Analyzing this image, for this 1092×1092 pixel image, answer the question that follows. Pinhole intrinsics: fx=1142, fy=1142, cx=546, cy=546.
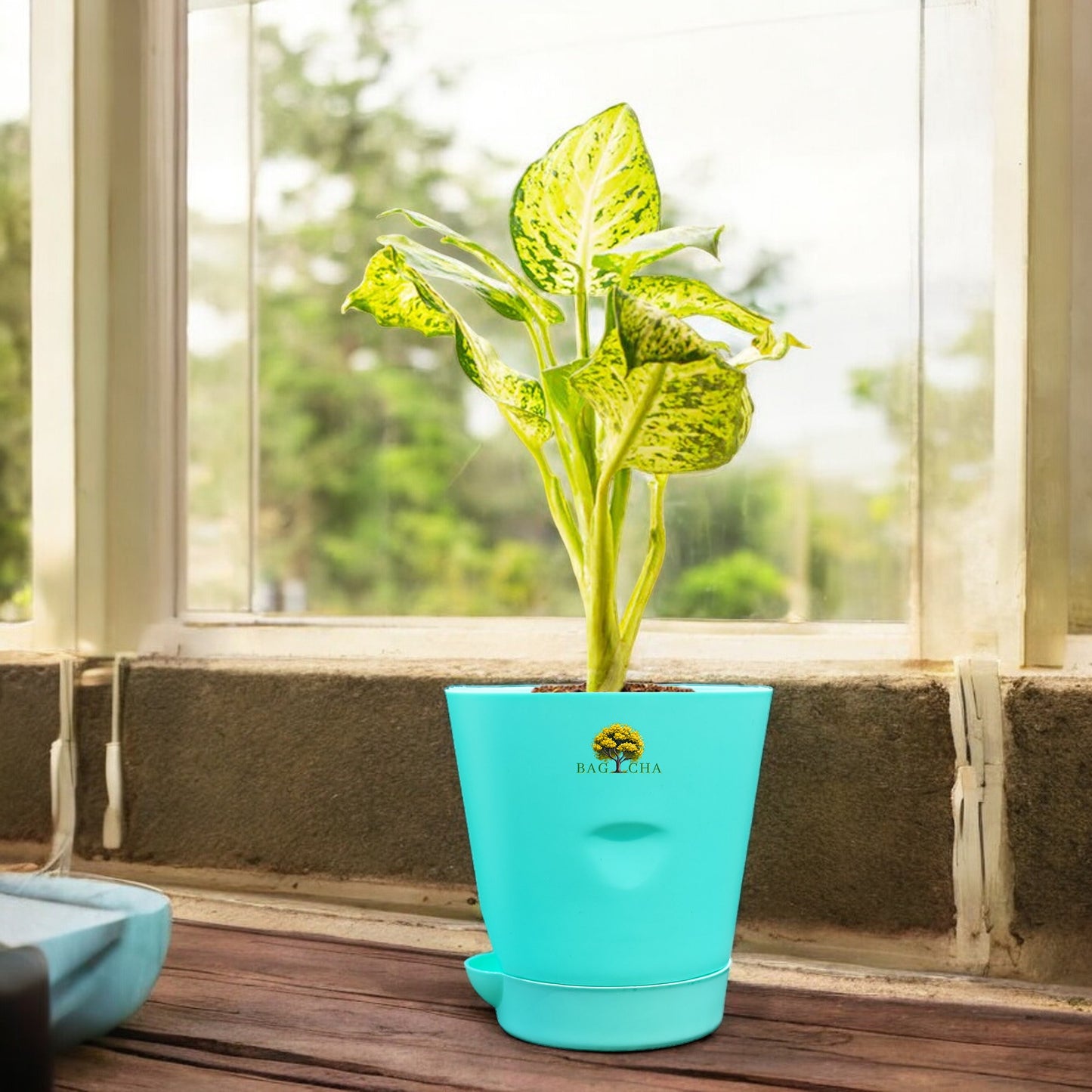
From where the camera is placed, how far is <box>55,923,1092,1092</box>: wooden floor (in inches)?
26.6

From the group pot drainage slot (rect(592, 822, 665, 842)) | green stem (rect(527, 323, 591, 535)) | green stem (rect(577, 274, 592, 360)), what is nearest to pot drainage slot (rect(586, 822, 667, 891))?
pot drainage slot (rect(592, 822, 665, 842))

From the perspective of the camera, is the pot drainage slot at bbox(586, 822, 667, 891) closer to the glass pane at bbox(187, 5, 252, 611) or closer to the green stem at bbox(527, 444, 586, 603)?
the green stem at bbox(527, 444, 586, 603)

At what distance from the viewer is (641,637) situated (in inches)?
41.3

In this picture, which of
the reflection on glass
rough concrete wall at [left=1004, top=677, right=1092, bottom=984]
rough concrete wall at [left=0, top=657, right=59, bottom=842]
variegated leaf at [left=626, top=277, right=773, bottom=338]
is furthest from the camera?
rough concrete wall at [left=0, top=657, right=59, bottom=842]

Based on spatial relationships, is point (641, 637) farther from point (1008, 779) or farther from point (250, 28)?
point (250, 28)

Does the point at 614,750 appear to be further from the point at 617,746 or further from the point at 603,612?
the point at 603,612

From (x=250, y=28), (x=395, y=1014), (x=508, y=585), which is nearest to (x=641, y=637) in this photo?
(x=508, y=585)

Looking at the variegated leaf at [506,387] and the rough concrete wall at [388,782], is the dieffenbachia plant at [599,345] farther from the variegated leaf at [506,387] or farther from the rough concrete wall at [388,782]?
the rough concrete wall at [388,782]

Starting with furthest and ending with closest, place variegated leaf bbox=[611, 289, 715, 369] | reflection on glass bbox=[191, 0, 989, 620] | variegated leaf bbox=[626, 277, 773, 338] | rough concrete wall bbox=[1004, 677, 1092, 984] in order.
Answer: reflection on glass bbox=[191, 0, 989, 620], rough concrete wall bbox=[1004, 677, 1092, 984], variegated leaf bbox=[626, 277, 773, 338], variegated leaf bbox=[611, 289, 715, 369]

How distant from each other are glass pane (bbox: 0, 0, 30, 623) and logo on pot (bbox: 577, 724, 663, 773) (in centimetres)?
80

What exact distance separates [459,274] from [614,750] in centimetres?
34

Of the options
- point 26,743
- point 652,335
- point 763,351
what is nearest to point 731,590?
point 763,351

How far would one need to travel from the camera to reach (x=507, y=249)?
3.78ft

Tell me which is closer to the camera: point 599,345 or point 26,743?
point 599,345
